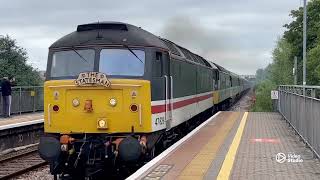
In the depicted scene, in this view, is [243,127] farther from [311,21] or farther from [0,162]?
[311,21]

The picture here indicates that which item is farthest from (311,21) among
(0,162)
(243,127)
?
(0,162)

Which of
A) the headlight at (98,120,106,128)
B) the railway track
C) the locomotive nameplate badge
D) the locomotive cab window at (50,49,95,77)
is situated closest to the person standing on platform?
the railway track

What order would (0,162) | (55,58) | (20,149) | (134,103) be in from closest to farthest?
(134,103) → (55,58) → (0,162) → (20,149)

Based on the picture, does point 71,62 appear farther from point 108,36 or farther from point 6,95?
point 6,95

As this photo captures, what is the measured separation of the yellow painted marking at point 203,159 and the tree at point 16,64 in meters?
23.8

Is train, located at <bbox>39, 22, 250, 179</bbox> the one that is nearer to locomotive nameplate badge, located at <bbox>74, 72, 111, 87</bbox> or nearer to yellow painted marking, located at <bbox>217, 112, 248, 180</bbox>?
locomotive nameplate badge, located at <bbox>74, 72, 111, 87</bbox>

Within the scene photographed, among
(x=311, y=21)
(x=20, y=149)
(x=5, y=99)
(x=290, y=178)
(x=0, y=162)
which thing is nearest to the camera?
(x=290, y=178)

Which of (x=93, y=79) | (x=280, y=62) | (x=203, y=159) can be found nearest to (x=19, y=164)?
(x=93, y=79)

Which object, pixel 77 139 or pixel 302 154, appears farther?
pixel 302 154

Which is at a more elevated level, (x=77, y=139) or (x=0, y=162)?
(x=77, y=139)

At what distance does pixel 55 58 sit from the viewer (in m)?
11.2

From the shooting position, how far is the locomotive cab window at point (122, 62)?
10.8 meters

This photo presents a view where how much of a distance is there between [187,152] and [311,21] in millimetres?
35070

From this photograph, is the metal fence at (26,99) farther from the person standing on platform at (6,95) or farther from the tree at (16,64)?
the tree at (16,64)
